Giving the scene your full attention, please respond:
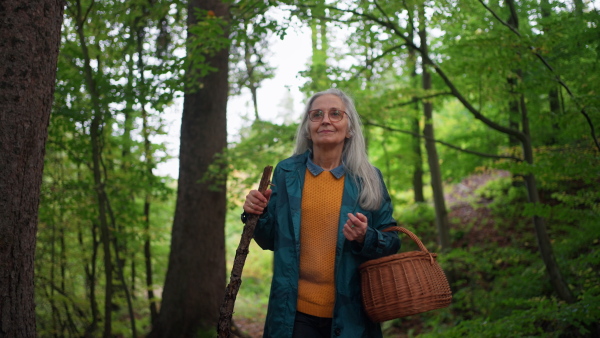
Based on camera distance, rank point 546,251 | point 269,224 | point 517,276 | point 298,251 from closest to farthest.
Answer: point 298,251, point 269,224, point 546,251, point 517,276

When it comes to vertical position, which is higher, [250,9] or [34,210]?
[250,9]

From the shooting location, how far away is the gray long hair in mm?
2662

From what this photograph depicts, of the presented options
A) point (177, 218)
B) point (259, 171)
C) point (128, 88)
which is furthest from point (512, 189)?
point (128, 88)

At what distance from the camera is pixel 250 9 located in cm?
531

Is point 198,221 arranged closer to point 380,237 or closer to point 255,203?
point 255,203

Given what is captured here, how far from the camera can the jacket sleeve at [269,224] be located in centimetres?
265

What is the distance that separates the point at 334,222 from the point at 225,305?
0.73m

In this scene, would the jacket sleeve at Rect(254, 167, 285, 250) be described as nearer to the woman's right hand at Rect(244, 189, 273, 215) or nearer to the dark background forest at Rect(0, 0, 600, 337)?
the woman's right hand at Rect(244, 189, 273, 215)

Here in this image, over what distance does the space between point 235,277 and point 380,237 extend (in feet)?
2.56

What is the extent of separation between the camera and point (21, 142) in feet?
7.91

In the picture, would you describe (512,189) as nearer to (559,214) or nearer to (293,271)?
(559,214)

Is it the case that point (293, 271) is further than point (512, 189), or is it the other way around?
point (512, 189)

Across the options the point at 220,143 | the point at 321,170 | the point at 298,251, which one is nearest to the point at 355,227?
the point at 298,251

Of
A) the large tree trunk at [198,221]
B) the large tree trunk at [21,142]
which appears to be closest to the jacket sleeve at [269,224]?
the large tree trunk at [21,142]
